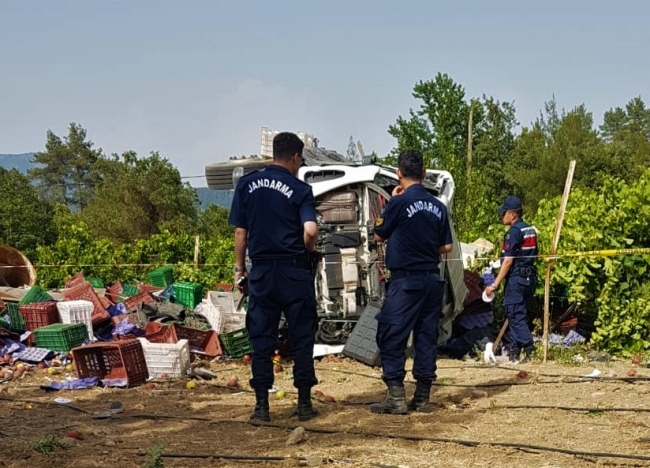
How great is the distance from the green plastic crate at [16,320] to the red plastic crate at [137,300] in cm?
150

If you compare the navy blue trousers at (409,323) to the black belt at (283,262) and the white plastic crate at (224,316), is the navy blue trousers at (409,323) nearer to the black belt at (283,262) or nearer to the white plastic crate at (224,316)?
the black belt at (283,262)

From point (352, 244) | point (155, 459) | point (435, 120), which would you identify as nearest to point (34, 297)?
point (352, 244)

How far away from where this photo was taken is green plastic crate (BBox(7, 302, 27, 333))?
11.5 meters

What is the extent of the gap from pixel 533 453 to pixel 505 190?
4447 cm

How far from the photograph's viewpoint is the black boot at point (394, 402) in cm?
661

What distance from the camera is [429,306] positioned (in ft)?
22.3

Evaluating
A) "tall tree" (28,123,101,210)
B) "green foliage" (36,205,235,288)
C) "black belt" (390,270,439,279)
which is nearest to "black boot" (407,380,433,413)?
"black belt" (390,270,439,279)

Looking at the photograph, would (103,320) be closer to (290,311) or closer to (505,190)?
(290,311)

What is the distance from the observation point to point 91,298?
12438mm

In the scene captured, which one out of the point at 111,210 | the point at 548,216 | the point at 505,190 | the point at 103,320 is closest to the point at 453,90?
the point at 505,190

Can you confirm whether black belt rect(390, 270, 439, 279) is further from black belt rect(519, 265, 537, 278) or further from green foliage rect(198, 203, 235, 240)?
green foliage rect(198, 203, 235, 240)

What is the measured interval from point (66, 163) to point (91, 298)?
288 feet

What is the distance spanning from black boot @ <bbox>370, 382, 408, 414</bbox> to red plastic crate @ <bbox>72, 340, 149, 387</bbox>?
3.35 m

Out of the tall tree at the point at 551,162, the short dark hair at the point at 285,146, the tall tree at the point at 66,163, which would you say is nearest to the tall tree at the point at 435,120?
the tall tree at the point at 551,162
